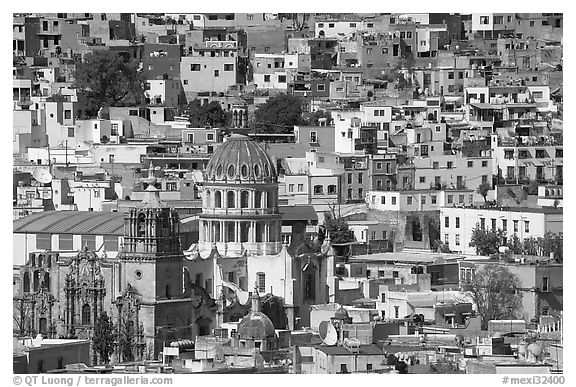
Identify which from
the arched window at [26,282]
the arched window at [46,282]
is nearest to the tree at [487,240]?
the arched window at [46,282]

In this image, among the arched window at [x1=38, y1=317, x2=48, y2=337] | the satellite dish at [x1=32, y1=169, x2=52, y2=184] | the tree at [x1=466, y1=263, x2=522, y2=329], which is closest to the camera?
the arched window at [x1=38, y1=317, x2=48, y2=337]

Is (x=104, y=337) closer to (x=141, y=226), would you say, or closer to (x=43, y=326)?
(x=43, y=326)

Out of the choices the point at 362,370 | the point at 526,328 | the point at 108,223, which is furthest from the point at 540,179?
the point at 362,370

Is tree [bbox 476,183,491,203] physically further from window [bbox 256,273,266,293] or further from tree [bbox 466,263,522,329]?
window [bbox 256,273,266,293]

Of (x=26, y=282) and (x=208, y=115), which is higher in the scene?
(x=208, y=115)

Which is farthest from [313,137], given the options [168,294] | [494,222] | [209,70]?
[168,294]

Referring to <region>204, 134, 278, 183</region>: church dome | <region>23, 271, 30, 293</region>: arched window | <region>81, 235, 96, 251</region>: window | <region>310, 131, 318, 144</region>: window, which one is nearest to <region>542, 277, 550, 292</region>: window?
<region>204, 134, 278, 183</region>: church dome

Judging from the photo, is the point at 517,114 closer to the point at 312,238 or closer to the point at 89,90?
the point at 89,90
